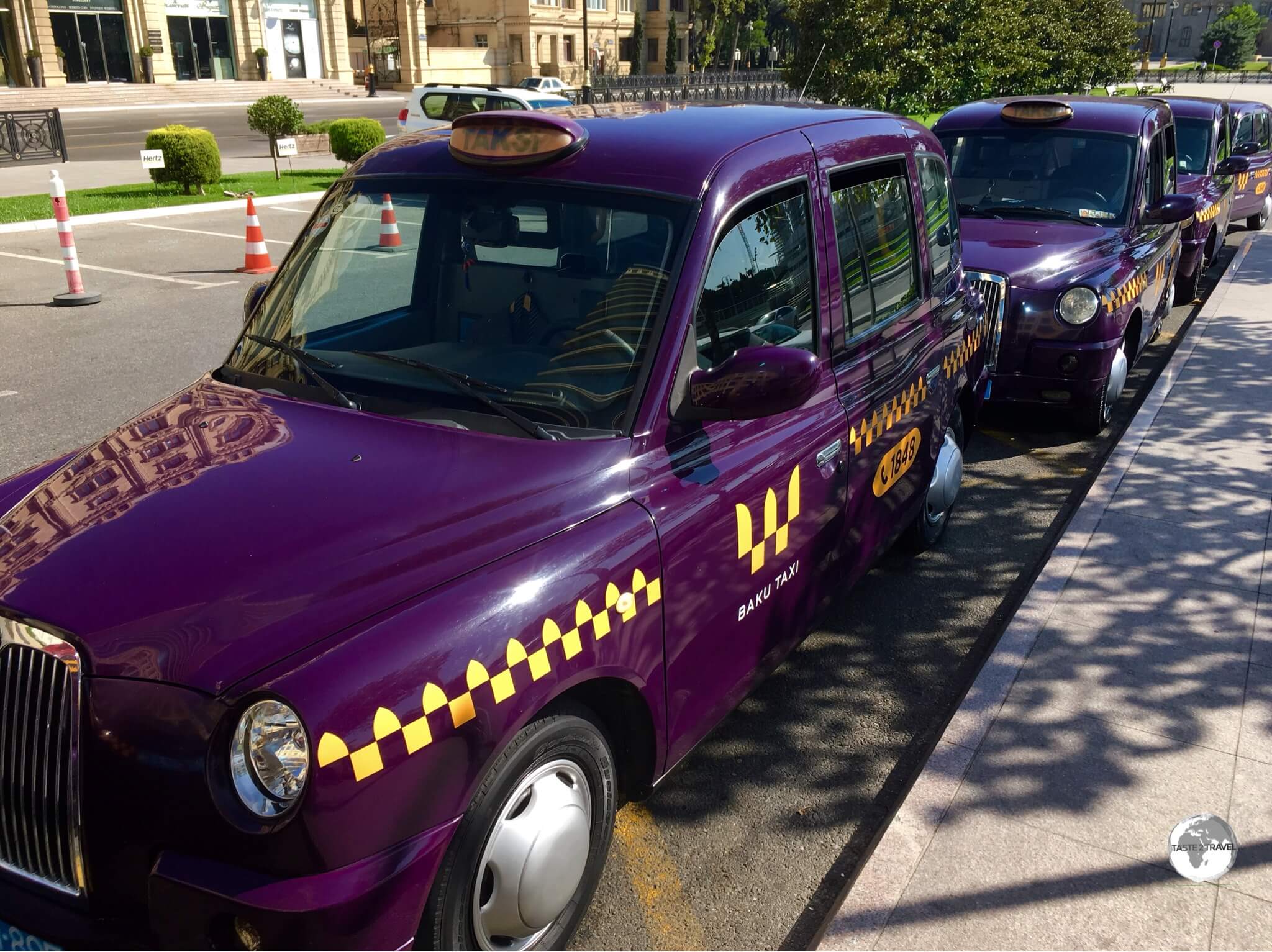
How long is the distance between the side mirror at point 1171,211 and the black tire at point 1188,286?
3.90m

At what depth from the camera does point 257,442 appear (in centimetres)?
294

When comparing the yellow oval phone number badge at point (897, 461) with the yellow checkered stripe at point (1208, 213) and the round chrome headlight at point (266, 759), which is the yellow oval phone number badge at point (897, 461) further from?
the yellow checkered stripe at point (1208, 213)

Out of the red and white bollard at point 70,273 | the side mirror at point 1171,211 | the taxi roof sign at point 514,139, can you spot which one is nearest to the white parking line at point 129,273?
the red and white bollard at point 70,273

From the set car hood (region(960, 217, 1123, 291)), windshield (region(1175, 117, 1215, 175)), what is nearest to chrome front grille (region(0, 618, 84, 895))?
car hood (region(960, 217, 1123, 291))

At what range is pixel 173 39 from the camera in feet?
171

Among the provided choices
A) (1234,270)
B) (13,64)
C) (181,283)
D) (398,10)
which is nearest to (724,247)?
(181,283)

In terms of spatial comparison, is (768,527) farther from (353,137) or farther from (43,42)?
Result: (43,42)

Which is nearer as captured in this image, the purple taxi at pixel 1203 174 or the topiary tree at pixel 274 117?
the purple taxi at pixel 1203 174

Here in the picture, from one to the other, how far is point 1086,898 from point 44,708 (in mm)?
2801

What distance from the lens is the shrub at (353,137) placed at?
72.1ft

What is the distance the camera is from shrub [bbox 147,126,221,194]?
19.1 m

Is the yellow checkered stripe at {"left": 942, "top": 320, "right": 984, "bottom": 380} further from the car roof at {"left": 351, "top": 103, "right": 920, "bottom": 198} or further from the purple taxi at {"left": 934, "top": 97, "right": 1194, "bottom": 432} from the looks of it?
the car roof at {"left": 351, "top": 103, "right": 920, "bottom": 198}

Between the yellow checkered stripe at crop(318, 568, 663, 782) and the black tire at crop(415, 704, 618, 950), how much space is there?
0.16m

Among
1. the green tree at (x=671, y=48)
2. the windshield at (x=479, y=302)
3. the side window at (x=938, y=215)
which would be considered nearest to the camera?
the windshield at (x=479, y=302)
